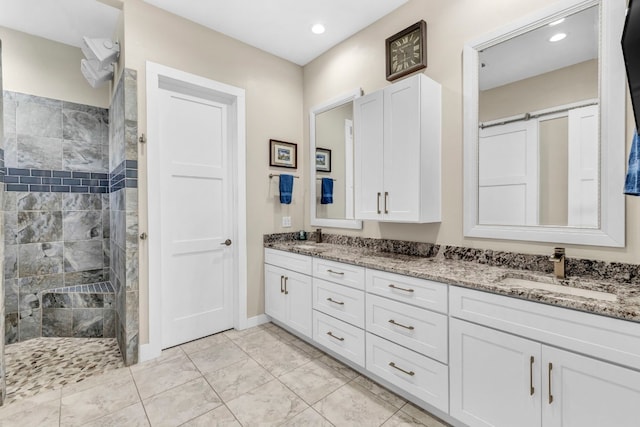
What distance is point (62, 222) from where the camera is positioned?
10.1 ft

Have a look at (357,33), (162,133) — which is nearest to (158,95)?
(162,133)

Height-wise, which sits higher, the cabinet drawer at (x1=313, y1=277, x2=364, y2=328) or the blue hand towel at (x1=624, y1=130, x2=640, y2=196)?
the blue hand towel at (x1=624, y1=130, x2=640, y2=196)

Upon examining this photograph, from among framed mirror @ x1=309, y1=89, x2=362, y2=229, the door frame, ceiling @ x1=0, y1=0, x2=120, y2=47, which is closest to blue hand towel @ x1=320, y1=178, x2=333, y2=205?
framed mirror @ x1=309, y1=89, x2=362, y2=229

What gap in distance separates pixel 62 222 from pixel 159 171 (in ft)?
5.00

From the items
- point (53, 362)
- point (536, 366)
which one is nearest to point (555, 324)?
point (536, 366)

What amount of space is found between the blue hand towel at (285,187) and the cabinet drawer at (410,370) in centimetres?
168

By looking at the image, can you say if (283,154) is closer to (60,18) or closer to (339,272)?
(339,272)

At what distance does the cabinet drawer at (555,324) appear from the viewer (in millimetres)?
1109

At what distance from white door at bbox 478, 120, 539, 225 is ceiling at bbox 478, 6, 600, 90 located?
0.32 metres

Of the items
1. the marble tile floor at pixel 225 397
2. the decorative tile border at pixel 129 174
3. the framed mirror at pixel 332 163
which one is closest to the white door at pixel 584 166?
the marble tile floor at pixel 225 397

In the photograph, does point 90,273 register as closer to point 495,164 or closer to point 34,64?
point 34,64

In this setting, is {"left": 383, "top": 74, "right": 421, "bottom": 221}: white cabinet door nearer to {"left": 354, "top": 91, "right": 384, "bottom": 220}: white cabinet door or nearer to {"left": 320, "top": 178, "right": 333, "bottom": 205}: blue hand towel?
{"left": 354, "top": 91, "right": 384, "bottom": 220}: white cabinet door

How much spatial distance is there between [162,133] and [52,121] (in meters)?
1.46

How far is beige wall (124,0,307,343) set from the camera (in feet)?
7.85
